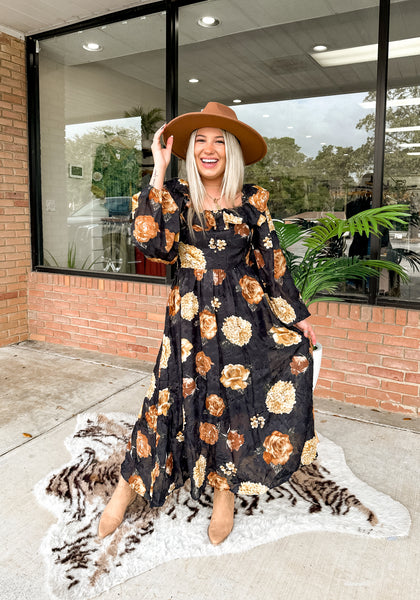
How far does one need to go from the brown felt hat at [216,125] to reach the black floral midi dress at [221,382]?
227 mm

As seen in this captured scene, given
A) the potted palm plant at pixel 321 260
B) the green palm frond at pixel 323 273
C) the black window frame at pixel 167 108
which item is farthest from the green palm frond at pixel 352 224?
the black window frame at pixel 167 108

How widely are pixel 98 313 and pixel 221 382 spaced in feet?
8.77

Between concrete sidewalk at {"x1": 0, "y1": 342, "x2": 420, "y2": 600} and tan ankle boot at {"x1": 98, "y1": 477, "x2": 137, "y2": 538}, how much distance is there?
0.80 feet

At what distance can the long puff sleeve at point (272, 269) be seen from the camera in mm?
1917

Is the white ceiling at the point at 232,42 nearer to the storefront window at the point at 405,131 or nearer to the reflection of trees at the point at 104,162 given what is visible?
the storefront window at the point at 405,131

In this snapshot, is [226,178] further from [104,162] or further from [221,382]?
[104,162]

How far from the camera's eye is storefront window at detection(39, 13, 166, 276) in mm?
3998

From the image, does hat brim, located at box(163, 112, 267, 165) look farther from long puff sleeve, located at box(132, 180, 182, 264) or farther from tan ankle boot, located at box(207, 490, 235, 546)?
tan ankle boot, located at box(207, 490, 235, 546)

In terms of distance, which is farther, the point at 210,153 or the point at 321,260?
the point at 321,260

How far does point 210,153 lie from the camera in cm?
184

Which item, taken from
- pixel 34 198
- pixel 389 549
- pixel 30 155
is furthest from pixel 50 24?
pixel 389 549

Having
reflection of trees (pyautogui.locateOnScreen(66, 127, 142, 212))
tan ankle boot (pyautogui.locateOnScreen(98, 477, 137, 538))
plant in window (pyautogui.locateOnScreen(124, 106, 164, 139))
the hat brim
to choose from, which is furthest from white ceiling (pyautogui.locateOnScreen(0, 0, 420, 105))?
tan ankle boot (pyautogui.locateOnScreen(98, 477, 137, 538))

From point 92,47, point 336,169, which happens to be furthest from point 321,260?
point 92,47

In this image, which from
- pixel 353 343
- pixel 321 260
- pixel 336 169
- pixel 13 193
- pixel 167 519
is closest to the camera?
pixel 167 519
